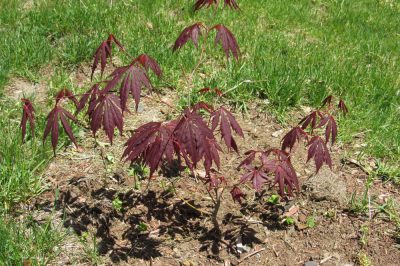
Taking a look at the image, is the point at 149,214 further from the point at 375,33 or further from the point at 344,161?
the point at 375,33

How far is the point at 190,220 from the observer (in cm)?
336

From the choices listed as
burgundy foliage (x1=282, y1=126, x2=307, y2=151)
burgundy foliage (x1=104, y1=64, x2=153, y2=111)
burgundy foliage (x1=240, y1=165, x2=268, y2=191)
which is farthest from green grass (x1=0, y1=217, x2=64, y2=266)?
burgundy foliage (x1=282, y1=126, x2=307, y2=151)

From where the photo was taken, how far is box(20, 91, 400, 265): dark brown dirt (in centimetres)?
313

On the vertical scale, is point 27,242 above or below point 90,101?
below

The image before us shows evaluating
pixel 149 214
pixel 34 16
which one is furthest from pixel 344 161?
pixel 34 16

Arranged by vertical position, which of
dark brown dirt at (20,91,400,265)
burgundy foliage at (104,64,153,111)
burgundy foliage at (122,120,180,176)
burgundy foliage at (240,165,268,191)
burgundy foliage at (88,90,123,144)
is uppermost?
burgundy foliage at (104,64,153,111)

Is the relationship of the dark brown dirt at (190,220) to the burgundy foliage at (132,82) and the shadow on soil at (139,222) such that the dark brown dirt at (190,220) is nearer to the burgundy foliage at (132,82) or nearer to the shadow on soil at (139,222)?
the shadow on soil at (139,222)

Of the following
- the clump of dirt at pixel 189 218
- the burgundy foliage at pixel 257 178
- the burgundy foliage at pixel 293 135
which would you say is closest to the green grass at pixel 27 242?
the clump of dirt at pixel 189 218

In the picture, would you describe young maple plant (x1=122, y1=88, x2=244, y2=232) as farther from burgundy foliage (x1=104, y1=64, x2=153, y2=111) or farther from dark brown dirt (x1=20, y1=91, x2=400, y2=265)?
dark brown dirt (x1=20, y1=91, x2=400, y2=265)

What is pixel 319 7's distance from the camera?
22.9ft

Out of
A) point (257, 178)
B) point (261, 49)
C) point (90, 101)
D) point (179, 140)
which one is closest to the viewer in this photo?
point (179, 140)

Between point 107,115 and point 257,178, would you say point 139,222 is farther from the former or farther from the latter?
point 107,115

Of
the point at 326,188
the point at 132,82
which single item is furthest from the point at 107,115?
the point at 326,188

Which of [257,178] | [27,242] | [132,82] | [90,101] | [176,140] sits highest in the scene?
[132,82]
